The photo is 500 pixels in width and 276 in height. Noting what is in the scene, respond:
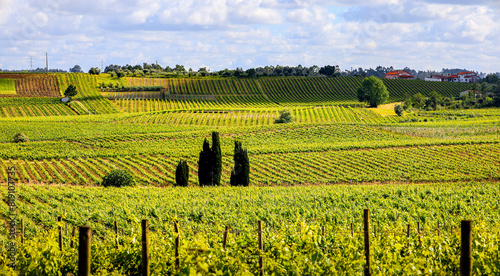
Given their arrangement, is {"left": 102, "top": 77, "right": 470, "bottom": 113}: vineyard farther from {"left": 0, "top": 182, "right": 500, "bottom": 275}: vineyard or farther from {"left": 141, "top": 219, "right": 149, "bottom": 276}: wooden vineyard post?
{"left": 141, "top": 219, "right": 149, "bottom": 276}: wooden vineyard post

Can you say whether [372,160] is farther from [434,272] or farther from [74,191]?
[434,272]

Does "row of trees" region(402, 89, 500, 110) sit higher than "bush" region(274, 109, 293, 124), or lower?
higher

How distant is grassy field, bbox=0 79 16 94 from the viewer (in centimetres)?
11397

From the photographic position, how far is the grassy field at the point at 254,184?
36.4 ft

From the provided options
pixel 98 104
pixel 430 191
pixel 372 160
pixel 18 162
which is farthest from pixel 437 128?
pixel 98 104

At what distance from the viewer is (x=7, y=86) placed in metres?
118

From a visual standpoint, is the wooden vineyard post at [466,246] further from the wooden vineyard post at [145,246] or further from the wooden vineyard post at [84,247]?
the wooden vineyard post at [84,247]

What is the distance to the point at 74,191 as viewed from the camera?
36469mm

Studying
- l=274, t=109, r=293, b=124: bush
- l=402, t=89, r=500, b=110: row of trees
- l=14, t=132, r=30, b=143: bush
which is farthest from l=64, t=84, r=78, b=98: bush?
l=402, t=89, r=500, b=110: row of trees

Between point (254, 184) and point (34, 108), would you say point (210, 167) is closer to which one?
point (254, 184)

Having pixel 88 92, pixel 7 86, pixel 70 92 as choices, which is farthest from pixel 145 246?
pixel 7 86

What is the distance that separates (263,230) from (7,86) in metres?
118

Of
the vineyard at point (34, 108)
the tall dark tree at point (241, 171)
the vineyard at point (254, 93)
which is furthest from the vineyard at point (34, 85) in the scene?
the tall dark tree at point (241, 171)

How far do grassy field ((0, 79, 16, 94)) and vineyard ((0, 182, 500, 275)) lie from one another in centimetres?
8687
